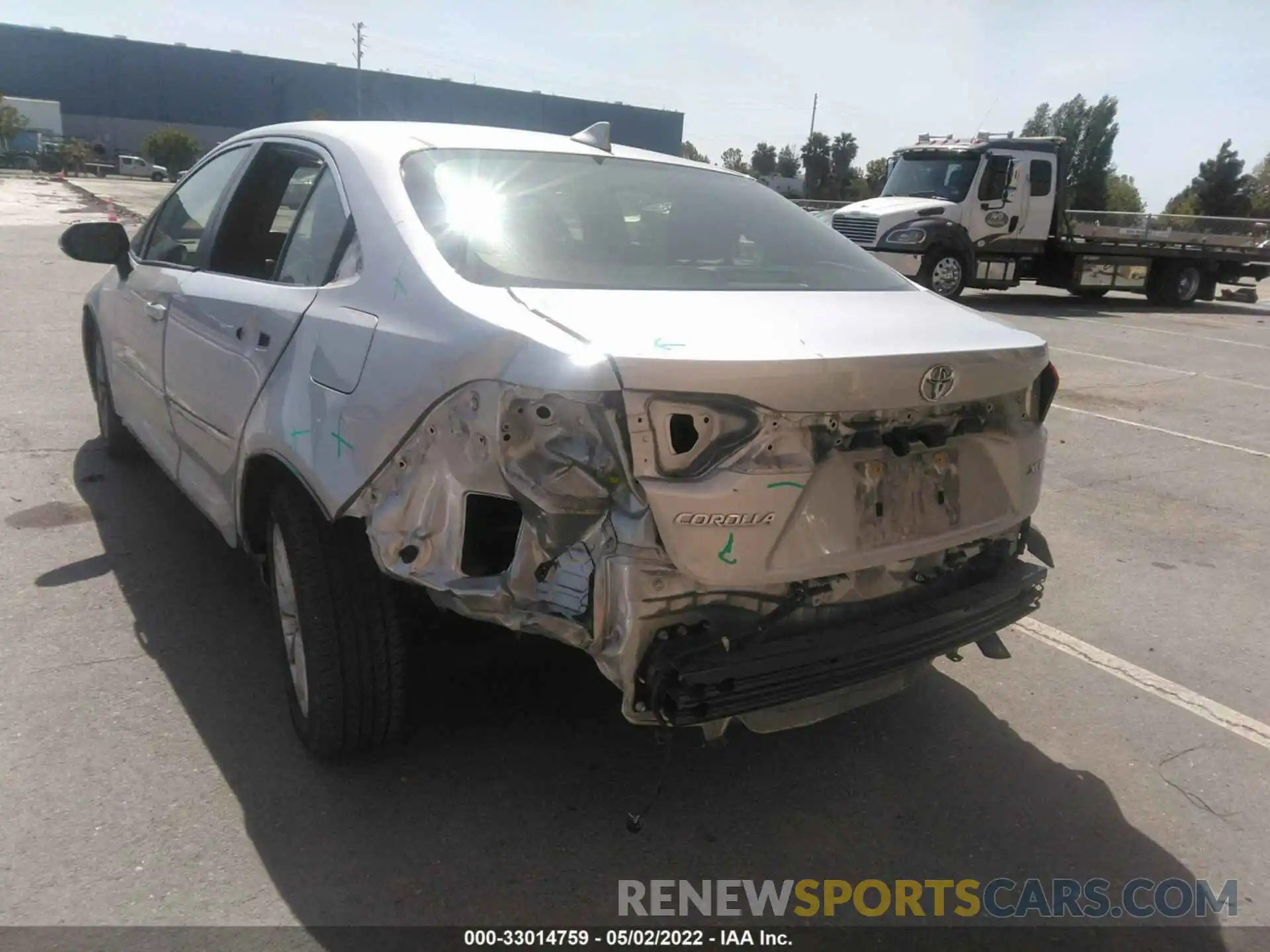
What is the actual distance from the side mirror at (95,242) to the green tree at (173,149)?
70.4m

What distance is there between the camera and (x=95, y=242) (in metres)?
4.32

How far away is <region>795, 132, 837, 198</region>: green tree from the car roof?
7185cm

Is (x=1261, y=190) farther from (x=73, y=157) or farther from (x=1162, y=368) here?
(x=73, y=157)

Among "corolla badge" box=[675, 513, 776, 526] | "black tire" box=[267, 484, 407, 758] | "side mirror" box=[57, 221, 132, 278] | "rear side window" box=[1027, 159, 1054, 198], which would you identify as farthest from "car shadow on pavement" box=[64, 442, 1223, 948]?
"rear side window" box=[1027, 159, 1054, 198]

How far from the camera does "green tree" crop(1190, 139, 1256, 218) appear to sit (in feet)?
197

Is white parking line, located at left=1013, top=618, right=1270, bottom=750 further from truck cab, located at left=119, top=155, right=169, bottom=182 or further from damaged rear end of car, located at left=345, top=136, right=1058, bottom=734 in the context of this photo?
truck cab, located at left=119, top=155, right=169, bottom=182

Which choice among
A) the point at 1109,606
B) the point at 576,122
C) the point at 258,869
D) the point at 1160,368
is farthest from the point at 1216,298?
the point at 576,122

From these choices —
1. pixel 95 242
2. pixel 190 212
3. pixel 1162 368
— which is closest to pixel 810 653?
pixel 190 212

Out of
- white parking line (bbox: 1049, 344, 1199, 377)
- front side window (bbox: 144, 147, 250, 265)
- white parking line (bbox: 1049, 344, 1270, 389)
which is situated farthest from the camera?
white parking line (bbox: 1049, 344, 1199, 377)

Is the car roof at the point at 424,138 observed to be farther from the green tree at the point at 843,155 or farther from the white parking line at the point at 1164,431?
the green tree at the point at 843,155

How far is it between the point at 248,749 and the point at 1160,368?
36.2 feet

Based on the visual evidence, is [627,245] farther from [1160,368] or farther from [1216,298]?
[1216,298]

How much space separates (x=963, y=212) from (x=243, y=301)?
15.8 metres

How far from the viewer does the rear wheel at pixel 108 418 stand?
521 cm
